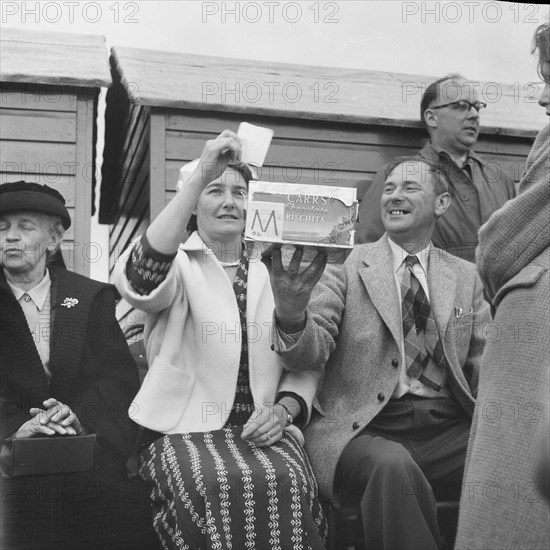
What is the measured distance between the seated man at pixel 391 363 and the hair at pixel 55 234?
3.26 feet

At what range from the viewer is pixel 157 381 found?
119 inches

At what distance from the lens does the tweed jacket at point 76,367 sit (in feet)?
10.1

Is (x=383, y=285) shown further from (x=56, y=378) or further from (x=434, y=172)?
(x=56, y=378)

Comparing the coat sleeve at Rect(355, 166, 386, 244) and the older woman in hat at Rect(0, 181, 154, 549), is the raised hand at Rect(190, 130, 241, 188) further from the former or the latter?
the coat sleeve at Rect(355, 166, 386, 244)

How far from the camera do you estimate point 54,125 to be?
4.26 metres

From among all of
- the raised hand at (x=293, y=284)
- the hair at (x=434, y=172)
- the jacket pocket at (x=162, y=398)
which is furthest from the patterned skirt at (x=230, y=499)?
the hair at (x=434, y=172)

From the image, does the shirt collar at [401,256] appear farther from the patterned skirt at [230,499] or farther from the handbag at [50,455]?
the handbag at [50,455]

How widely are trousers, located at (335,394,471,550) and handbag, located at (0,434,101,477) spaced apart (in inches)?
31.3

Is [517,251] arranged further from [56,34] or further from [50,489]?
[56,34]

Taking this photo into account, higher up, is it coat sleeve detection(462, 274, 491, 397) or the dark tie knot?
the dark tie knot

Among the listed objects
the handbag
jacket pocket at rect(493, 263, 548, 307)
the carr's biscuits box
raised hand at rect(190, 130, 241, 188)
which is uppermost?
raised hand at rect(190, 130, 241, 188)

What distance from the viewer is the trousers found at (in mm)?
2754

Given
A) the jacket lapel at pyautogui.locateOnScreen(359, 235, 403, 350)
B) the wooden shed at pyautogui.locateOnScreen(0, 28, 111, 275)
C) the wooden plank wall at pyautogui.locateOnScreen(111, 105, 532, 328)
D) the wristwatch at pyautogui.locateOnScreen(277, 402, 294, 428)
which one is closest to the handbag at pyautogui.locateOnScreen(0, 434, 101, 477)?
the wristwatch at pyautogui.locateOnScreen(277, 402, 294, 428)

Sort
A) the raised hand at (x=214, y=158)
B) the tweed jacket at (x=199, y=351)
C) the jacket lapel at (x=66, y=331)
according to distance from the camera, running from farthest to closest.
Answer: the jacket lapel at (x=66, y=331), the tweed jacket at (x=199, y=351), the raised hand at (x=214, y=158)
